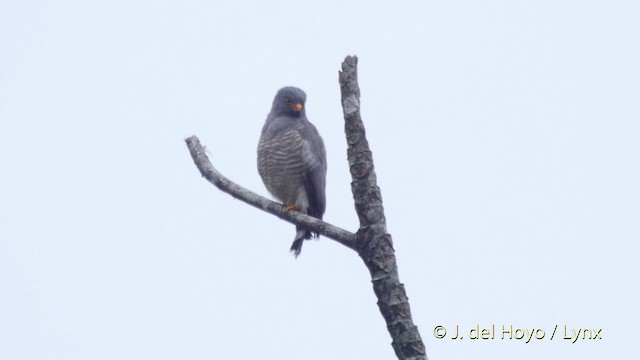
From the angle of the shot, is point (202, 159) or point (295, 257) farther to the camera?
point (295, 257)

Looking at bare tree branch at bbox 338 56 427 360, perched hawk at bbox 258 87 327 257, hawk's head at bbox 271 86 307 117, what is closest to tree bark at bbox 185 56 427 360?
bare tree branch at bbox 338 56 427 360

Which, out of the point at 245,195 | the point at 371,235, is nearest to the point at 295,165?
the point at 245,195

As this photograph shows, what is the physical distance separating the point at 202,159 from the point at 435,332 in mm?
2314

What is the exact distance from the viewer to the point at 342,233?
495cm

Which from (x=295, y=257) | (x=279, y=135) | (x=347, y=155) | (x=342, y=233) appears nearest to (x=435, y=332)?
(x=342, y=233)

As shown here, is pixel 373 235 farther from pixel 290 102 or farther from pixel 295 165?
pixel 290 102

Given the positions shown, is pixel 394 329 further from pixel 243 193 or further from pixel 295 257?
pixel 295 257

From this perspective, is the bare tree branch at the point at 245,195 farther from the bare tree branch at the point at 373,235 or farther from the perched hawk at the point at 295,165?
the perched hawk at the point at 295,165

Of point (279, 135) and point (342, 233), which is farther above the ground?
point (279, 135)

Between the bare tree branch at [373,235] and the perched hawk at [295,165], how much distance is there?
146 inches

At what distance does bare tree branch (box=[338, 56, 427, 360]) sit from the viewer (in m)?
4.35

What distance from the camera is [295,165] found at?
873 cm

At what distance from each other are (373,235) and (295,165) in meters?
4.18

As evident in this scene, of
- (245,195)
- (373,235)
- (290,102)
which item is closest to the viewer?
(373,235)
